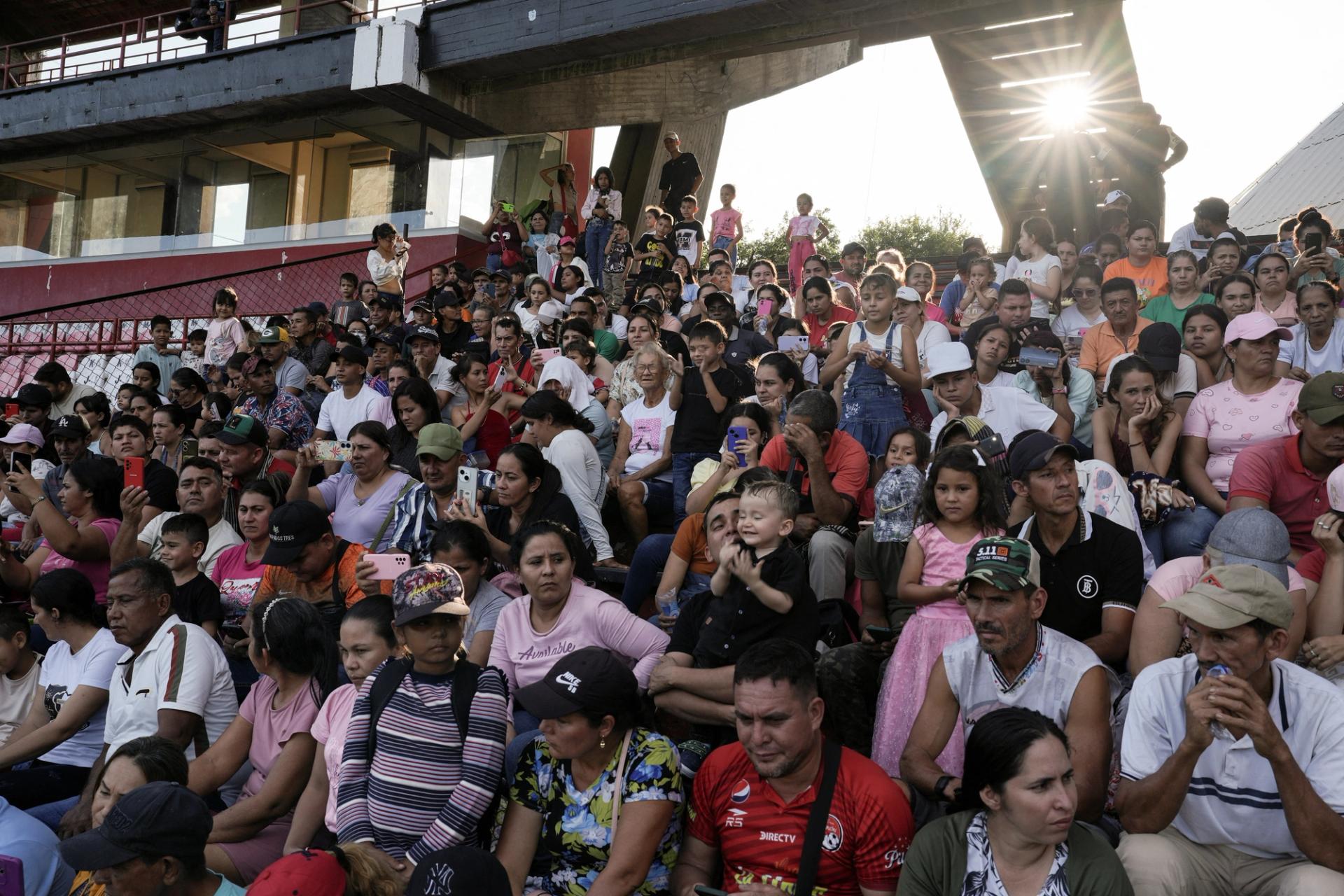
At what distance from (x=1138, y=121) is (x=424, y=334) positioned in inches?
325

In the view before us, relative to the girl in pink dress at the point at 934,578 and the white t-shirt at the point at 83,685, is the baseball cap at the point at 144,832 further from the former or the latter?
the girl in pink dress at the point at 934,578

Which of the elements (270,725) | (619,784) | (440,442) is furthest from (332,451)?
(619,784)

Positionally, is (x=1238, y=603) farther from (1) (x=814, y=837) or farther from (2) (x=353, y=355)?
(2) (x=353, y=355)

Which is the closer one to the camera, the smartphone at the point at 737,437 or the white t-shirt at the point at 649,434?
the smartphone at the point at 737,437

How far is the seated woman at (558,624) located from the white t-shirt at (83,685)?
209 centimetres

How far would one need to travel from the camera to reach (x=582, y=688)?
381 centimetres

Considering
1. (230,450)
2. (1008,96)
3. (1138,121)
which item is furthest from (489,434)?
(1008,96)

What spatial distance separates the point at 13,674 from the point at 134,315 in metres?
15.6

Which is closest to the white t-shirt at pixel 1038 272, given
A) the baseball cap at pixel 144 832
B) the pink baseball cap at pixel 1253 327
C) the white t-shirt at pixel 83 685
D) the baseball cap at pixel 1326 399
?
the pink baseball cap at pixel 1253 327

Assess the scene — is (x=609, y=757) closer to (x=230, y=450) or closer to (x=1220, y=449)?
(x=1220, y=449)

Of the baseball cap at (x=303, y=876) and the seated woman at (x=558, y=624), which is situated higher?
the seated woman at (x=558, y=624)

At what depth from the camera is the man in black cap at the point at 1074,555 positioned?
4.38 metres

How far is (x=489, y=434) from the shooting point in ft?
26.8

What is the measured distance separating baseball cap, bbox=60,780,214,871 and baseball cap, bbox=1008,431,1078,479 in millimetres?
3260
